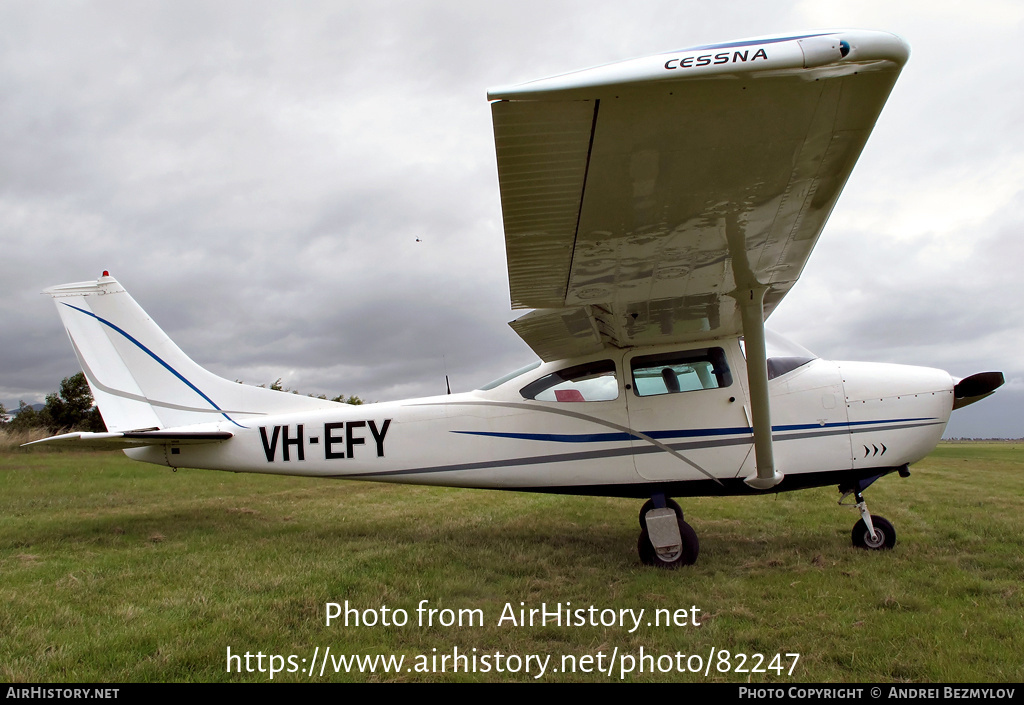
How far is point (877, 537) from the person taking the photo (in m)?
4.97

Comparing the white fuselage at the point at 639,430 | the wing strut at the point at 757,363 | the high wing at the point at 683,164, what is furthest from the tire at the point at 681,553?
the high wing at the point at 683,164

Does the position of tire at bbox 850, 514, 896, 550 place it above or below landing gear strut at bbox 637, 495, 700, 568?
below

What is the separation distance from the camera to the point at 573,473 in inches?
205

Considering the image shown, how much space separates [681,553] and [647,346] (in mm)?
1885

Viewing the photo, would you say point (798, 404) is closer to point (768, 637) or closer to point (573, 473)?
point (573, 473)

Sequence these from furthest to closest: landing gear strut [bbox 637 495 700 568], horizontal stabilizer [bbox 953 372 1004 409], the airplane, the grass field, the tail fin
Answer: the tail fin, horizontal stabilizer [bbox 953 372 1004 409], landing gear strut [bbox 637 495 700 568], the grass field, the airplane

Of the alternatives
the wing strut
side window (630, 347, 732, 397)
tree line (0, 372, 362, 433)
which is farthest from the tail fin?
tree line (0, 372, 362, 433)

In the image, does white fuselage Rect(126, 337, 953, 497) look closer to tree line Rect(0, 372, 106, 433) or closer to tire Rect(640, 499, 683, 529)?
tire Rect(640, 499, 683, 529)

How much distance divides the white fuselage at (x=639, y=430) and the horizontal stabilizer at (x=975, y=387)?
0.29 ft

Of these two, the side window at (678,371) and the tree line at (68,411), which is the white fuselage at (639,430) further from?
the tree line at (68,411)

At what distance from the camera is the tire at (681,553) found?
15.3 ft

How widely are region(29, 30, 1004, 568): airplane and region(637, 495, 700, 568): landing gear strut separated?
2cm

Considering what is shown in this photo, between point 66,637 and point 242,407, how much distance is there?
11.8 ft

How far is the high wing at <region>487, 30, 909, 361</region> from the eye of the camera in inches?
83.0
